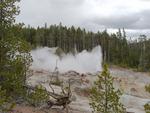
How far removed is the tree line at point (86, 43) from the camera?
372 ft

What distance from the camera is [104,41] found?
12419 centimetres

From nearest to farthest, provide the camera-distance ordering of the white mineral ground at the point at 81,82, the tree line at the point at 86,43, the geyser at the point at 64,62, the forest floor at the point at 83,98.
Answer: the forest floor at the point at 83,98 < the white mineral ground at the point at 81,82 < the geyser at the point at 64,62 < the tree line at the point at 86,43

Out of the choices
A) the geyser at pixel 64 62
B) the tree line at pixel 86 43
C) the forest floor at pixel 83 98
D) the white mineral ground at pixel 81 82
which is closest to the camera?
the forest floor at pixel 83 98

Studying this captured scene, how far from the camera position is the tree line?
11331 cm

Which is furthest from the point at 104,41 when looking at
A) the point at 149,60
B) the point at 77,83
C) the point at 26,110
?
the point at 26,110

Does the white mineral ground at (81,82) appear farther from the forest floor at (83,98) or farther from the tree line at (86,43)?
the tree line at (86,43)

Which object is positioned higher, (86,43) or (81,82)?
(86,43)

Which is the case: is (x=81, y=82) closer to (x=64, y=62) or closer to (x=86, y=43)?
(x=64, y=62)

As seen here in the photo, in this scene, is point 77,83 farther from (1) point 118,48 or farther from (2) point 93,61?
(1) point 118,48

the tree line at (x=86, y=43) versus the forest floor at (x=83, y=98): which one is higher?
the tree line at (x=86, y=43)

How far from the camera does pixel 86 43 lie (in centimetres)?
12475

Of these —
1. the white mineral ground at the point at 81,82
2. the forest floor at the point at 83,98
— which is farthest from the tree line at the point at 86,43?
the forest floor at the point at 83,98

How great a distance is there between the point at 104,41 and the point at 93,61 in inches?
1311

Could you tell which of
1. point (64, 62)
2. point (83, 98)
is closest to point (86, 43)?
point (64, 62)
